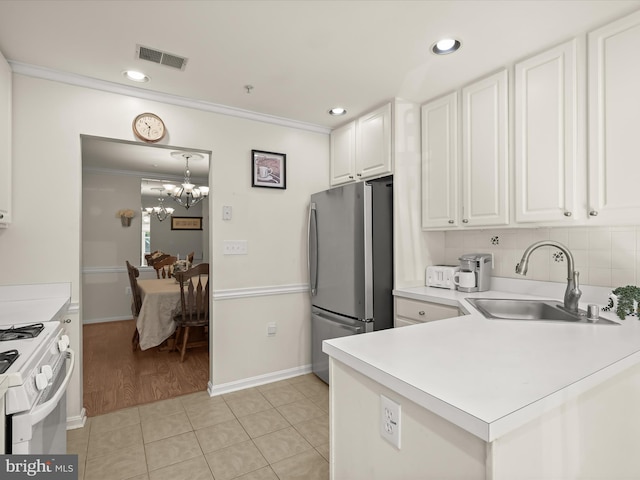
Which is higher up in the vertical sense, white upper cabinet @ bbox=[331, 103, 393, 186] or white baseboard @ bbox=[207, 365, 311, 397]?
white upper cabinet @ bbox=[331, 103, 393, 186]

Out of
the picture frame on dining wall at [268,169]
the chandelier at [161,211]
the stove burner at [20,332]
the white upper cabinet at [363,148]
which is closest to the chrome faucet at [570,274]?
the white upper cabinet at [363,148]

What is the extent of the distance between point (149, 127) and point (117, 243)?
3.65 metres

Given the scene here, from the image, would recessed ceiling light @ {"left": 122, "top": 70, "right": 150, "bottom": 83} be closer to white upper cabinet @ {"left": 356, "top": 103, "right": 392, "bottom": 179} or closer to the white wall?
the white wall

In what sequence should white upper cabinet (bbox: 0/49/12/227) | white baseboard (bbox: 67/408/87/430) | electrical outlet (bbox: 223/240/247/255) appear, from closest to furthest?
white upper cabinet (bbox: 0/49/12/227) → white baseboard (bbox: 67/408/87/430) → electrical outlet (bbox: 223/240/247/255)

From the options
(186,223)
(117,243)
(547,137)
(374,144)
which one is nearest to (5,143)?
(374,144)

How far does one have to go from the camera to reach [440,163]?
2.61 meters

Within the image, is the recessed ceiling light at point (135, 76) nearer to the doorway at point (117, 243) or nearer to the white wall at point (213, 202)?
the white wall at point (213, 202)

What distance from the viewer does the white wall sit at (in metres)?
2.22

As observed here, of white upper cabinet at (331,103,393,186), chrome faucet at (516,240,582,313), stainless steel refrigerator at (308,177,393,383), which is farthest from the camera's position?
white upper cabinet at (331,103,393,186)

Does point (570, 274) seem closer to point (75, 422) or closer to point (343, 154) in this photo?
point (343, 154)

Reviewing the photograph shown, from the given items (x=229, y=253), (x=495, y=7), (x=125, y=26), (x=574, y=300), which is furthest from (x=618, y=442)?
(x=125, y=26)

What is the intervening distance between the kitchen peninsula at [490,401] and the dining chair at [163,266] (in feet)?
15.2
